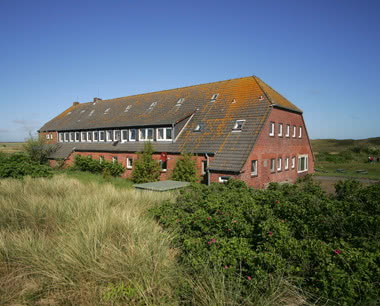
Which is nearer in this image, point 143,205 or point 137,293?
point 137,293

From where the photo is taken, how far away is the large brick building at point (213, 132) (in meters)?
17.4

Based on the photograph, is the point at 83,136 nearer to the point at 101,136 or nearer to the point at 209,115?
the point at 101,136

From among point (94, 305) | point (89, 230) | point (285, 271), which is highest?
point (89, 230)

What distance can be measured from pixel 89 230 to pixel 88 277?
105 cm

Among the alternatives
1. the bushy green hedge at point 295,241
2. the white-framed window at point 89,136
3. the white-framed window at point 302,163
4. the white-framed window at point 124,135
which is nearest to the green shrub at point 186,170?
the white-framed window at point 124,135

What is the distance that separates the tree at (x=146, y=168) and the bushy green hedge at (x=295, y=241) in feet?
40.1

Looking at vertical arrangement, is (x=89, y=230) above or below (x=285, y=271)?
above

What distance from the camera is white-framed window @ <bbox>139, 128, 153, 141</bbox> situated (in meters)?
22.5

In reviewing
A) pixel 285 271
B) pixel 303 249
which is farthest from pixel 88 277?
pixel 303 249

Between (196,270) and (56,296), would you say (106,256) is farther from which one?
(196,270)

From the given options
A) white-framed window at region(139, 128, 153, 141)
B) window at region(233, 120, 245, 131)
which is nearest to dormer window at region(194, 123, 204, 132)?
window at region(233, 120, 245, 131)

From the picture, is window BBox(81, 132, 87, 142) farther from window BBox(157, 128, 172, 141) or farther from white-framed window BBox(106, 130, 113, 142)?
window BBox(157, 128, 172, 141)

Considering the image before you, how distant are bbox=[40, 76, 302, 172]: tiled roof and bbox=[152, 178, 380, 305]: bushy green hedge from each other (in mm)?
9322

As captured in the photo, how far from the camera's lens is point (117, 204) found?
8.27m
